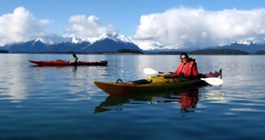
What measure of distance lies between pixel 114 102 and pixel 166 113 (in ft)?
13.8

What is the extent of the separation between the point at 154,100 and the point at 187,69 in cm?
702

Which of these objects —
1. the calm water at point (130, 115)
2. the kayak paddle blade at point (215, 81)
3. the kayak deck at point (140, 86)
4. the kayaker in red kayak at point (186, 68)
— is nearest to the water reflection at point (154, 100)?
the calm water at point (130, 115)

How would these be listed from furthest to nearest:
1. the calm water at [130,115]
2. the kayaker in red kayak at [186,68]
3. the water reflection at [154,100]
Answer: the kayaker in red kayak at [186,68]
the water reflection at [154,100]
the calm water at [130,115]

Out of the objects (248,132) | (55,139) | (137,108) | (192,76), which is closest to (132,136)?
(55,139)

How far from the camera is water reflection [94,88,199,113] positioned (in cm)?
1814

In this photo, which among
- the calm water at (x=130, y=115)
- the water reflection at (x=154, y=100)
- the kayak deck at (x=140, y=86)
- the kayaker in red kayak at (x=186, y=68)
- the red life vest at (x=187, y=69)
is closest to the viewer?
the calm water at (x=130, y=115)

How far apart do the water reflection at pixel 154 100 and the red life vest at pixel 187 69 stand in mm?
2530

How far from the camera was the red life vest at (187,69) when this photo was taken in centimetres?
2661

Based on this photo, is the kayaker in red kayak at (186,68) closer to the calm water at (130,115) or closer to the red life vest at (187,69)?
the red life vest at (187,69)

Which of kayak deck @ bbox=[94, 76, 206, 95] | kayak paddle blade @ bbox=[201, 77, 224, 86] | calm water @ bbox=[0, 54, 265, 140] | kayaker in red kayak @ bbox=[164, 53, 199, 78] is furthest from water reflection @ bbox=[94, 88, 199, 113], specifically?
kayak paddle blade @ bbox=[201, 77, 224, 86]

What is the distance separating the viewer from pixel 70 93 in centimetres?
2341

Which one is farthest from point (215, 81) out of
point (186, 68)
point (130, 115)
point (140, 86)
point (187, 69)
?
point (130, 115)

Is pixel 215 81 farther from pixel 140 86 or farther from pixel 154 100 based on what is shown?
pixel 154 100

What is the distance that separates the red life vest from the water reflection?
8.30 ft
